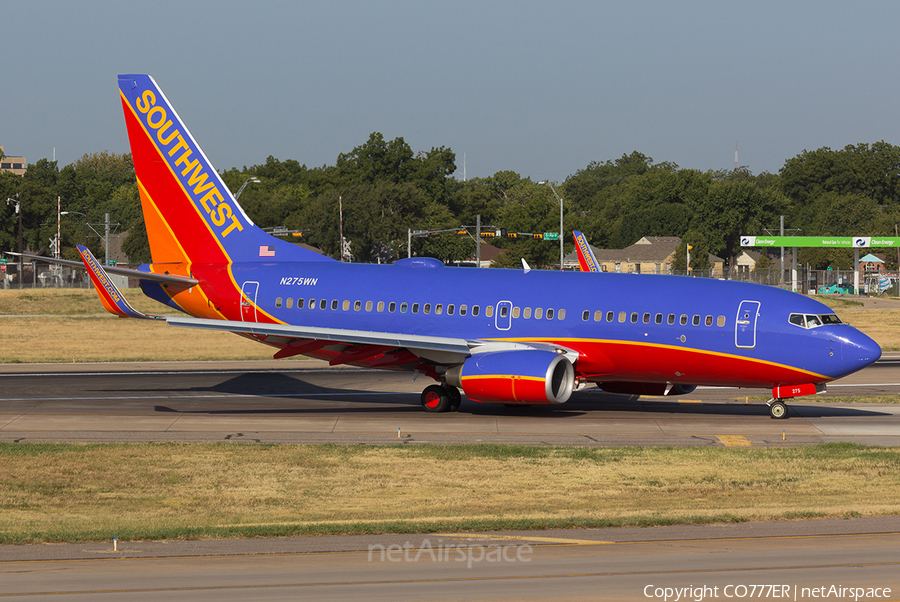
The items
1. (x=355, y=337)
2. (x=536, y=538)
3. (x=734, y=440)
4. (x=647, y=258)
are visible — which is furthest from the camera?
(x=647, y=258)

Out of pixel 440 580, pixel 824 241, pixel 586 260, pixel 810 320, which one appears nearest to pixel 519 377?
pixel 810 320

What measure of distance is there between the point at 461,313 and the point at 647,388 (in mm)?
6393

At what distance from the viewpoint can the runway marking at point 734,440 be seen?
81.6ft

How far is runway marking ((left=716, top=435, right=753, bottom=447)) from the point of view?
24.9 m

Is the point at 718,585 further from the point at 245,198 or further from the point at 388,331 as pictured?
the point at 245,198

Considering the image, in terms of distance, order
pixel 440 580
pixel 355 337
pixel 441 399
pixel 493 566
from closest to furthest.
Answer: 1. pixel 440 580
2. pixel 493 566
3. pixel 355 337
4. pixel 441 399

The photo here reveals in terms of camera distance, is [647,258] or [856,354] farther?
[647,258]

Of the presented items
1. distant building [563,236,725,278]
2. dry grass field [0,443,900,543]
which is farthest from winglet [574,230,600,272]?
distant building [563,236,725,278]

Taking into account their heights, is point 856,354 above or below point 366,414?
above

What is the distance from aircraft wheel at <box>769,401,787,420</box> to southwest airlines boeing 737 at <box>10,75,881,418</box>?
0.06 metres

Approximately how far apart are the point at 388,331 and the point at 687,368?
9629mm

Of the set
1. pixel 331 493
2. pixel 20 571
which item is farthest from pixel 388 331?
pixel 20 571

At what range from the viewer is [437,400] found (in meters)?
31.2

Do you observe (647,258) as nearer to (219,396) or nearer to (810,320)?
(219,396)
